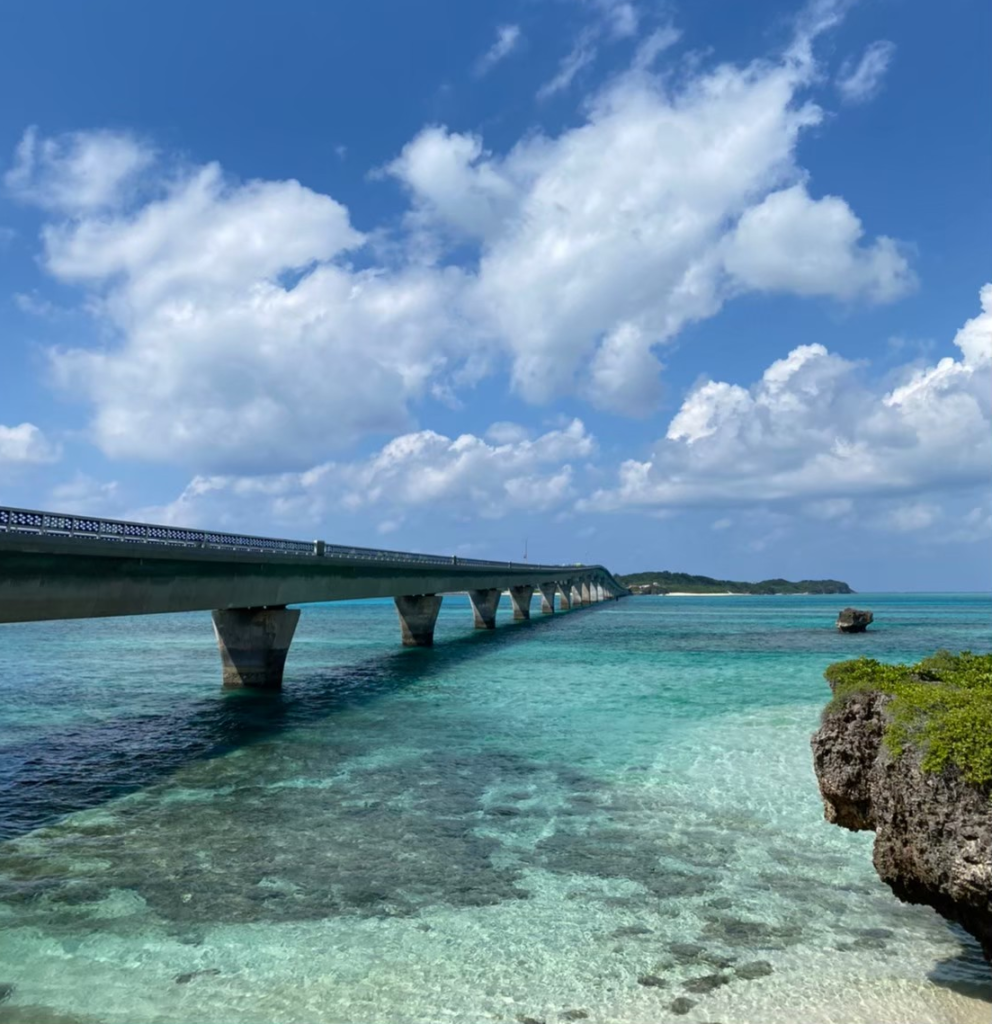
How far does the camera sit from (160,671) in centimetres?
4819

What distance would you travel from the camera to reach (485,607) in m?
87.4

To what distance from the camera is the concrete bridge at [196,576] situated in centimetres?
2200

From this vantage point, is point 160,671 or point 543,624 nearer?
point 160,671

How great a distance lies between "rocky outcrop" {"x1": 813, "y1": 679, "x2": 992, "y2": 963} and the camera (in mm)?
7105

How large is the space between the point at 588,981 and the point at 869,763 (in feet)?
14.1

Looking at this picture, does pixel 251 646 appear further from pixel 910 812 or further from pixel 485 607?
pixel 485 607

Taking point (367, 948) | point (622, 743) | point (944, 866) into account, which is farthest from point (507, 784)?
point (944, 866)

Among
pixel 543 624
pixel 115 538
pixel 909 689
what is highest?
pixel 115 538

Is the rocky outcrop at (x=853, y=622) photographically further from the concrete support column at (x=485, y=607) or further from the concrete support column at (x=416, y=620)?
the concrete support column at (x=416, y=620)

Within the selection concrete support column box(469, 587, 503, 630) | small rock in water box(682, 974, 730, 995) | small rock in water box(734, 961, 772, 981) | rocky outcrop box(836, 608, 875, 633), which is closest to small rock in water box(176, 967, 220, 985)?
small rock in water box(682, 974, 730, 995)

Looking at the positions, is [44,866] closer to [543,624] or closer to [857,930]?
[857,930]

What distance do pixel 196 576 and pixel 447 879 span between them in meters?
21.3

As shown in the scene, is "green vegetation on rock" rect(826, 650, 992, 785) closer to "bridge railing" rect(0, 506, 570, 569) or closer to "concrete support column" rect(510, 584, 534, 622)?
"bridge railing" rect(0, 506, 570, 569)

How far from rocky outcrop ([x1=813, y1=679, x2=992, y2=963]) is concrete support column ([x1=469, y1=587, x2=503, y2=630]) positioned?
7765 cm
